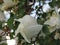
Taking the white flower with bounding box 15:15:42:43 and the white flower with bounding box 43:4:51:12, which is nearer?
the white flower with bounding box 15:15:42:43

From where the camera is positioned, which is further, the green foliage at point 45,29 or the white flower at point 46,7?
the white flower at point 46,7

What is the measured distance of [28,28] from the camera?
0.56 meters

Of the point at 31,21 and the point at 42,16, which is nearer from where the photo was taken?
the point at 31,21

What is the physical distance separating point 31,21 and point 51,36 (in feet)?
0.29

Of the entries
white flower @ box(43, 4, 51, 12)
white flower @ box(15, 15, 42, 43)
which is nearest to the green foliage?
white flower @ box(15, 15, 42, 43)

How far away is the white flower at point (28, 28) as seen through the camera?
1.84ft

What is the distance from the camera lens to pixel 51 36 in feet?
2.02

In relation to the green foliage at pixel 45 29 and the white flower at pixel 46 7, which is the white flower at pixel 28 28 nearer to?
the green foliage at pixel 45 29

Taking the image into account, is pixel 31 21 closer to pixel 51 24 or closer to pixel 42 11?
pixel 51 24

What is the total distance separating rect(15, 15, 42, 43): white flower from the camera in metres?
0.56

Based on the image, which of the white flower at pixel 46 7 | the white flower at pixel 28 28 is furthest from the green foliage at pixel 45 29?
the white flower at pixel 46 7

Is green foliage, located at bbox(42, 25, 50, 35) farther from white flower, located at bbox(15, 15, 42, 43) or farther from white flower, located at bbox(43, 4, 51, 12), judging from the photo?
white flower, located at bbox(43, 4, 51, 12)

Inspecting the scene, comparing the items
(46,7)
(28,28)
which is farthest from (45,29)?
(46,7)

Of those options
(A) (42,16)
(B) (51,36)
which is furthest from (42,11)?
(B) (51,36)
